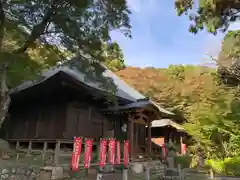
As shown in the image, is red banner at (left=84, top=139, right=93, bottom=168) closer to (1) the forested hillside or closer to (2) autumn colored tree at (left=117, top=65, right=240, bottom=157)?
(1) the forested hillside

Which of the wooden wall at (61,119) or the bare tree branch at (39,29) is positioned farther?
the wooden wall at (61,119)

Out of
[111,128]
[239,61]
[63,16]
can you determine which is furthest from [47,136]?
[239,61]

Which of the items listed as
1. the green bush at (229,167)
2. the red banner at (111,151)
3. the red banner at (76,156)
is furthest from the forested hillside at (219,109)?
the red banner at (76,156)

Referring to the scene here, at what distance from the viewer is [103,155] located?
988 cm

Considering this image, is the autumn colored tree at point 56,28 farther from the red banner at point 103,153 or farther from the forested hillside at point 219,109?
the forested hillside at point 219,109

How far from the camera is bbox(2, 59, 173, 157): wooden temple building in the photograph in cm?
1255

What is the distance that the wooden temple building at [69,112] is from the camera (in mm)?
12555

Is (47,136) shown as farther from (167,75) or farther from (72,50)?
(167,75)

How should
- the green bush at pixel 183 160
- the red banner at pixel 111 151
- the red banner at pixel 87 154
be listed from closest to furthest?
1. the red banner at pixel 87 154
2. the red banner at pixel 111 151
3. the green bush at pixel 183 160

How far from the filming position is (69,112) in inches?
503

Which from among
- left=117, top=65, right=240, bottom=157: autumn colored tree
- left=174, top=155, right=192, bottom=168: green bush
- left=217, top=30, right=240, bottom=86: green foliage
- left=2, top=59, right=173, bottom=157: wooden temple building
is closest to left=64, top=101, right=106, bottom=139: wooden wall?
left=2, top=59, right=173, bottom=157: wooden temple building

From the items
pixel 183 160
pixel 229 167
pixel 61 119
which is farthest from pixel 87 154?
pixel 183 160

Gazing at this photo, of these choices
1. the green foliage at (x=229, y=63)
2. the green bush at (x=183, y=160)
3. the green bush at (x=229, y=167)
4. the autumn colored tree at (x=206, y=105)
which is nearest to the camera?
the green bush at (x=229, y=167)

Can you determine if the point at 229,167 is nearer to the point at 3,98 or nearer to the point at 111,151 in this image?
the point at 111,151
